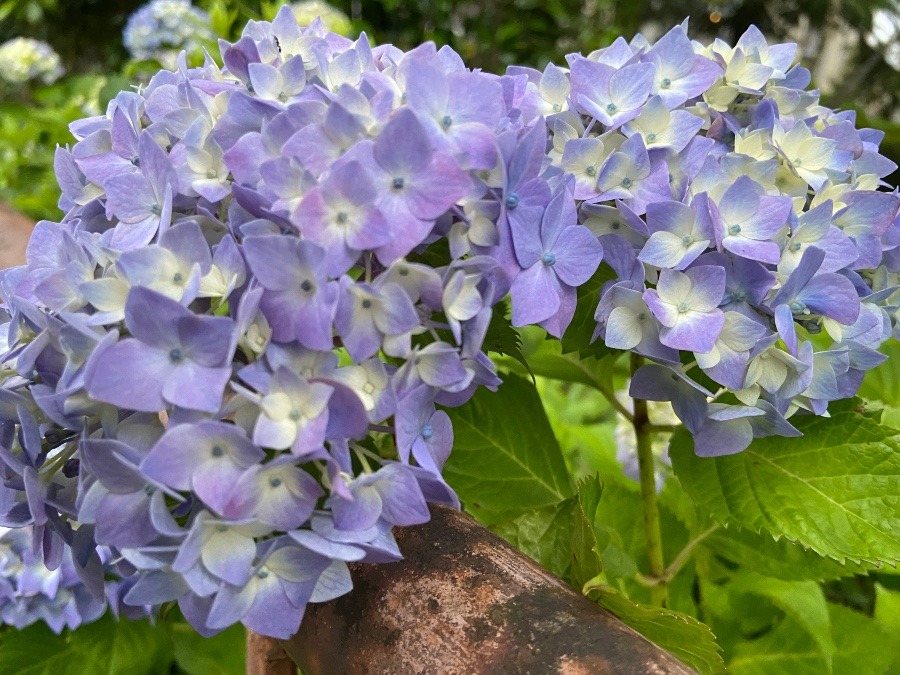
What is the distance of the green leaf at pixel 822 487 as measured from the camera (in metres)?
0.51

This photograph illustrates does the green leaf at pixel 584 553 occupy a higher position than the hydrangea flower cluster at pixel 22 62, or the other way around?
the green leaf at pixel 584 553

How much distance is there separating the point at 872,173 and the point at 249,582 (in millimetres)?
474

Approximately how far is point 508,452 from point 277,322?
37cm

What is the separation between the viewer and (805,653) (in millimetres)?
743

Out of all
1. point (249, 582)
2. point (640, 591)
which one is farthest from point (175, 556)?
point (640, 591)

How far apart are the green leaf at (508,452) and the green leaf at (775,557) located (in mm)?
164

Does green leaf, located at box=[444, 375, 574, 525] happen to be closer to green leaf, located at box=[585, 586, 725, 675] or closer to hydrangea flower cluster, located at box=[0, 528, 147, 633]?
green leaf, located at box=[585, 586, 725, 675]

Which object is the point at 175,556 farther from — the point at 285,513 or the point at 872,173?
the point at 872,173

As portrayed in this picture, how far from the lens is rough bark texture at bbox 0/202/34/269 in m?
0.97

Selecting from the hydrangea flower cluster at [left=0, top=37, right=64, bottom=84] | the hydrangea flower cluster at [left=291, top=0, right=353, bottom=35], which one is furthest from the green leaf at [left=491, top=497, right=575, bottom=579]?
the hydrangea flower cluster at [left=0, top=37, right=64, bottom=84]

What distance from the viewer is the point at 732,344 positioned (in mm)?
427

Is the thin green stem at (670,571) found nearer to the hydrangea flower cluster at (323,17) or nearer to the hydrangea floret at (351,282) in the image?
the hydrangea floret at (351,282)

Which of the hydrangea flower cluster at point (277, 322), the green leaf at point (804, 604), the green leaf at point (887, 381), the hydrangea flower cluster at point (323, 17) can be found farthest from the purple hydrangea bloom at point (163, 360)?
the hydrangea flower cluster at point (323, 17)

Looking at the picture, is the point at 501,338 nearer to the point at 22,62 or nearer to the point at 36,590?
the point at 36,590
